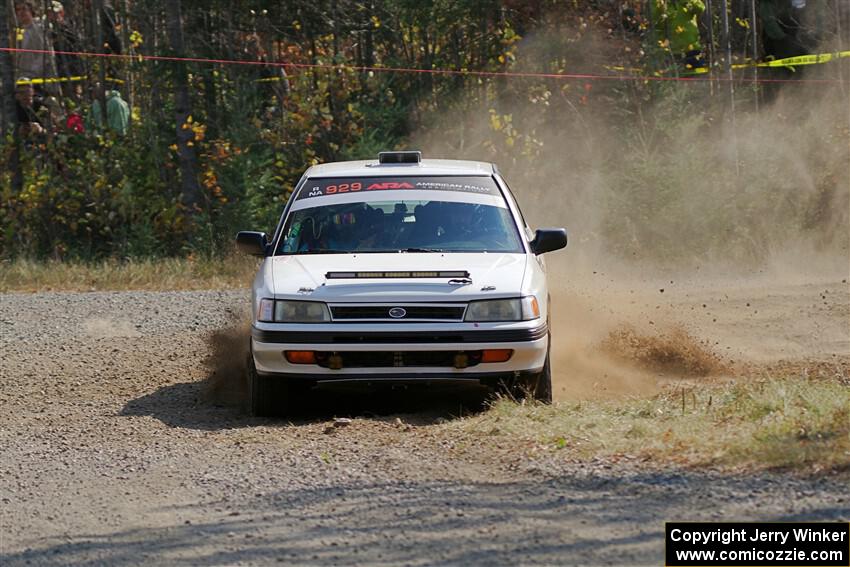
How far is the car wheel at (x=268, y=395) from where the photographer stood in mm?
8797

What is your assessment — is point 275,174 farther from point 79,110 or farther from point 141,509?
point 141,509

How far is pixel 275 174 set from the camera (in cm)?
2247

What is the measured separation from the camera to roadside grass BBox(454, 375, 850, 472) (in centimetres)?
659

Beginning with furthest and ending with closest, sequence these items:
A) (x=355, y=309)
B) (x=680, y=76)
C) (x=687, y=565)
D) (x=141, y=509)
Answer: (x=680, y=76) < (x=355, y=309) < (x=141, y=509) < (x=687, y=565)

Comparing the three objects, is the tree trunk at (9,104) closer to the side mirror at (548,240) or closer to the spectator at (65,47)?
the spectator at (65,47)

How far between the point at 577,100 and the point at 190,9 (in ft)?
22.4

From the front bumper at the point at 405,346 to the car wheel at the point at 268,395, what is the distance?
209mm

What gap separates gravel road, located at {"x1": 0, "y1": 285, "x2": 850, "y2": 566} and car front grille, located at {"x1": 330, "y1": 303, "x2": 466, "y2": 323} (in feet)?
2.13

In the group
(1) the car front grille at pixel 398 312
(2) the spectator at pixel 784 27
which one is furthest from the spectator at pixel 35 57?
(1) the car front grille at pixel 398 312

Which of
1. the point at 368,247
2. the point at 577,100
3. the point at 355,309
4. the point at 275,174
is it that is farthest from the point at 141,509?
the point at 577,100

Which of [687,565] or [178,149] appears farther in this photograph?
[178,149]

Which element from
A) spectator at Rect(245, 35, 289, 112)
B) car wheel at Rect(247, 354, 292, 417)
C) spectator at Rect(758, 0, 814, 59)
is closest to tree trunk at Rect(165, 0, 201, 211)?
spectator at Rect(245, 35, 289, 112)

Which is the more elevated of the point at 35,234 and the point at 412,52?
the point at 412,52

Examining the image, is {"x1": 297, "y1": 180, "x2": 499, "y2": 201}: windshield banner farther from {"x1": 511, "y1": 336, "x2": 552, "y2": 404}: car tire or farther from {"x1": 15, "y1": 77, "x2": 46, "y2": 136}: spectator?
{"x1": 15, "y1": 77, "x2": 46, "y2": 136}: spectator
